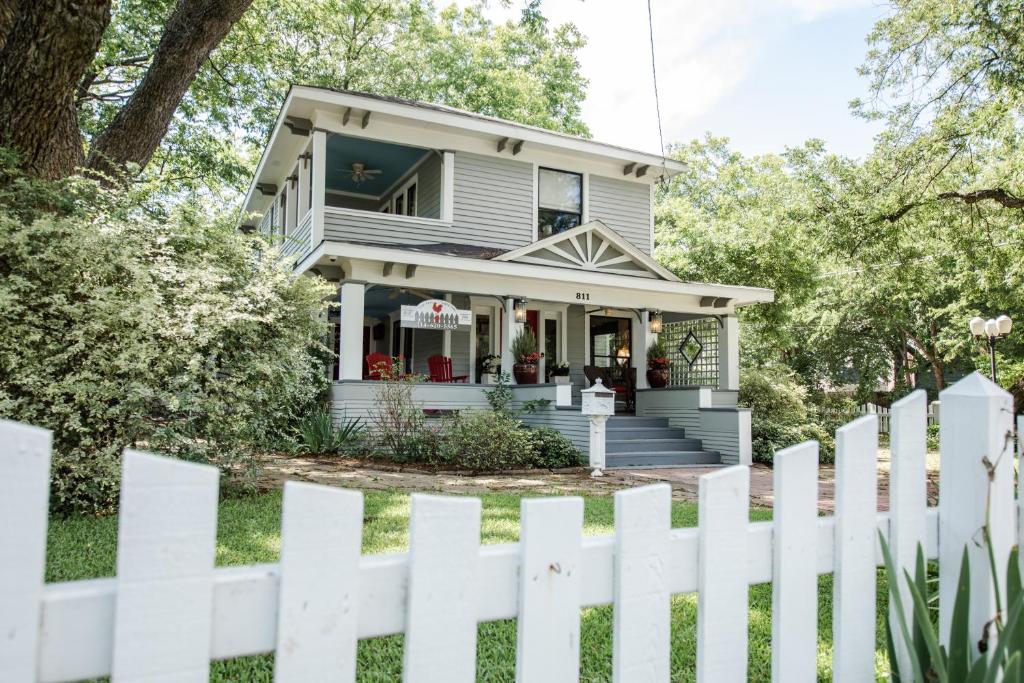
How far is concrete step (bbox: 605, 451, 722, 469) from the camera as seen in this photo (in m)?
10.7

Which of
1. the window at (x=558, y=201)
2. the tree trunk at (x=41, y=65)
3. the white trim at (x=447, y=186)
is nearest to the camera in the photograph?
the tree trunk at (x=41, y=65)

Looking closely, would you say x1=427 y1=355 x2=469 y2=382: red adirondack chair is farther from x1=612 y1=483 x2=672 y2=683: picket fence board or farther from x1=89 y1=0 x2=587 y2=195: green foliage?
Result: x1=612 y1=483 x2=672 y2=683: picket fence board

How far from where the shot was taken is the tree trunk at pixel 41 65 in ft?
19.4

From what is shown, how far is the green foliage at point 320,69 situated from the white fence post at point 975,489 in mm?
15123

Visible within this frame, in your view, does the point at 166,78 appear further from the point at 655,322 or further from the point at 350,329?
the point at 655,322

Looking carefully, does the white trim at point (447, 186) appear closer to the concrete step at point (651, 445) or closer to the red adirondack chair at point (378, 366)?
the red adirondack chair at point (378, 366)

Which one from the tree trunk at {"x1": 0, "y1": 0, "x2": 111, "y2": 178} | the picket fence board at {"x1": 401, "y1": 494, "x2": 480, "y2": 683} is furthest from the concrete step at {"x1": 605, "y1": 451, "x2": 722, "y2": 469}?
the picket fence board at {"x1": 401, "y1": 494, "x2": 480, "y2": 683}

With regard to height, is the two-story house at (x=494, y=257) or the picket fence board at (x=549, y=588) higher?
the two-story house at (x=494, y=257)

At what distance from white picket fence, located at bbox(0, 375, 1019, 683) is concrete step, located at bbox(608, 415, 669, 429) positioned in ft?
34.5

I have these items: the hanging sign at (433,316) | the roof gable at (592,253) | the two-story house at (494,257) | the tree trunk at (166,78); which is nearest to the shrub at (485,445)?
the two-story house at (494,257)

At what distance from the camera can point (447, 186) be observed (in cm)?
1344

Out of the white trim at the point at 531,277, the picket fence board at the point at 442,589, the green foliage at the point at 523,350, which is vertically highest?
the white trim at the point at 531,277

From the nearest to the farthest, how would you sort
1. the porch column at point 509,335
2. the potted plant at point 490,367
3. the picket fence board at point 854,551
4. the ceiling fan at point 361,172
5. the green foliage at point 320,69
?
1. the picket fence board at point 854,551
2. the porch column at point 509,335
3. the potted plant at point 490,367
4. the ceiling fan at point 361,172
5. the green foliage at point 320,69

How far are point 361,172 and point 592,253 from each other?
5.43 meters
